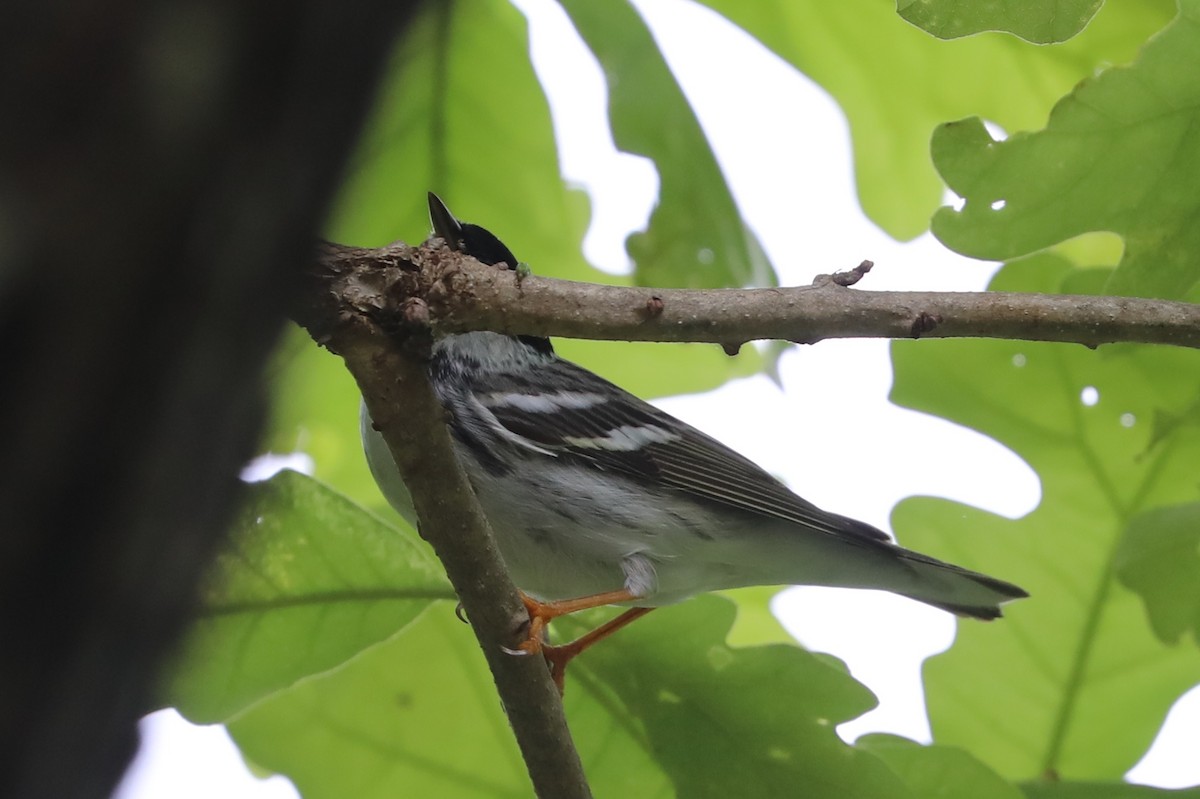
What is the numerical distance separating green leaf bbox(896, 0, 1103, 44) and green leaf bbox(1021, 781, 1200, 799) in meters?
1.03

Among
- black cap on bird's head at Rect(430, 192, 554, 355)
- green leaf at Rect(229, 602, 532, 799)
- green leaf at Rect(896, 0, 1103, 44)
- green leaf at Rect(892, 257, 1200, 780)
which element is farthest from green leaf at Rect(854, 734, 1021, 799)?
green leaf at Rect(896, 0, 1103, 44)

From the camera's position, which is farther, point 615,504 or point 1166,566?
point 615,504

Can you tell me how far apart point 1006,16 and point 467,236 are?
2.96 feet

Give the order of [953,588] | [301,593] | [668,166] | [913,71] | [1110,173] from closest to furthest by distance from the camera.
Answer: [1110,173] < [301,593] < [668,166] < [953,588] < [913,71]

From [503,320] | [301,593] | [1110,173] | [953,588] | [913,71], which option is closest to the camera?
[503,320]

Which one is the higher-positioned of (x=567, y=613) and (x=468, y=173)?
(x=468, y=173)

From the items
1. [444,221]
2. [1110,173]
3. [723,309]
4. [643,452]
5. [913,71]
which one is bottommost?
[723,309]

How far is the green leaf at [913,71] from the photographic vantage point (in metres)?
1.98

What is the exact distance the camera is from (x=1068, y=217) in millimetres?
1509

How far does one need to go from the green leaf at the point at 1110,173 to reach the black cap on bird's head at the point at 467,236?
68cm

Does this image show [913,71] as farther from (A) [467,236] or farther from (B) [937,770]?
(B) [937,770]

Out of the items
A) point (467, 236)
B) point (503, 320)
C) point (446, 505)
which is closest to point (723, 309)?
point (503, 320)

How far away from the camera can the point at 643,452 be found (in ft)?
6.61

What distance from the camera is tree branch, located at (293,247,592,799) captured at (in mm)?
1075
